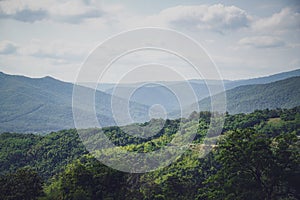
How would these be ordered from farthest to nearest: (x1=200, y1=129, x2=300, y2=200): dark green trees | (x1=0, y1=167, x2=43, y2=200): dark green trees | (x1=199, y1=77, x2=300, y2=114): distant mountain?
(x1=199, y1=77, x2=300, y2=114): distant mountain, (x1=0, y1=167, x2=43, y2=200): dark green trees, (x1=200, y1=129, x2=300, y2=200): dark green trees

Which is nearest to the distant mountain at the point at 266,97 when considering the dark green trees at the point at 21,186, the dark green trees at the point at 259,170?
the dark green trees at the point at 259,170

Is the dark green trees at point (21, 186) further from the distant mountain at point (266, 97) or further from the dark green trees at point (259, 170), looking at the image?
the distant mountain at point (266, 97)

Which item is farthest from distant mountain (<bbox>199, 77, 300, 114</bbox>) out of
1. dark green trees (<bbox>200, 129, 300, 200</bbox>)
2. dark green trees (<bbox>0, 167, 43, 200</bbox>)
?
dark green trees (<bbox>0, 167, 43, 200</bbox>)

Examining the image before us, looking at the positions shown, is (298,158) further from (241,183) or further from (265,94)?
(265,94)

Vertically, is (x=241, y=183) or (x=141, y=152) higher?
(x=241, y=183)

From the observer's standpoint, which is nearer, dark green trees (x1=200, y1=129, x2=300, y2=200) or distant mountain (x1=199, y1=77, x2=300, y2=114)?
dark green trees (x1=200, y1=129, x2=300, y2=200)

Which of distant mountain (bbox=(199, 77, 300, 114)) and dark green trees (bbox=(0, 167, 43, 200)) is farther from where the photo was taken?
distant mountain (bbox=(199, 77, 300, 114))

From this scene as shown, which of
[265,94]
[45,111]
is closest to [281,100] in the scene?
[265,94]

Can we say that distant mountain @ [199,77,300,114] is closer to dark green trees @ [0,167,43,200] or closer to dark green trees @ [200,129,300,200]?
dark green trees @ [200,129,300,200]

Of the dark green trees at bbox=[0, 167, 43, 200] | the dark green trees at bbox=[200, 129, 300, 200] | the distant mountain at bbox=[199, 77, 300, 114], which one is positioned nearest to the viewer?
the dark green trees at bbox=[200, 129, 300, 200]
